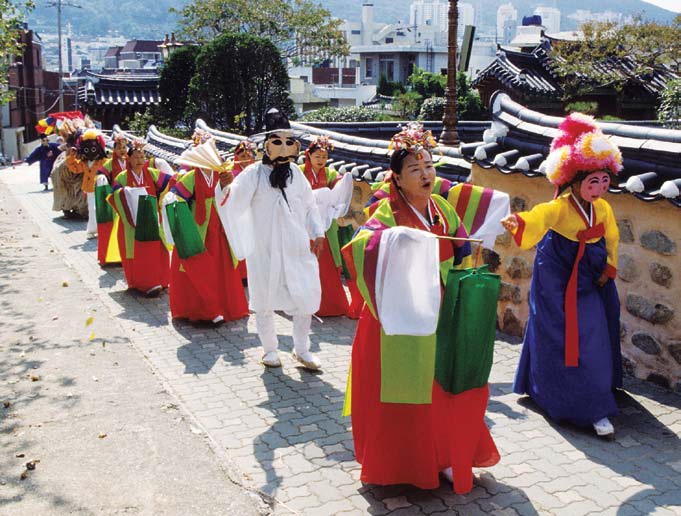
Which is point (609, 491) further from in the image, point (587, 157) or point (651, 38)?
point (651, 38)

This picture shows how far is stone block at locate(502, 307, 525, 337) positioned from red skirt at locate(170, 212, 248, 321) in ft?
8.68

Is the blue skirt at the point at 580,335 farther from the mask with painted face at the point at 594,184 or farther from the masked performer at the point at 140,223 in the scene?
the masked performer at the point at 140,223

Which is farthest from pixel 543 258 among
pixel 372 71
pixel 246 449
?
pixel 372 71

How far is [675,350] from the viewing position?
18.8ft

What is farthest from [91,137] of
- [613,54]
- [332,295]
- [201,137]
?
[613,54]

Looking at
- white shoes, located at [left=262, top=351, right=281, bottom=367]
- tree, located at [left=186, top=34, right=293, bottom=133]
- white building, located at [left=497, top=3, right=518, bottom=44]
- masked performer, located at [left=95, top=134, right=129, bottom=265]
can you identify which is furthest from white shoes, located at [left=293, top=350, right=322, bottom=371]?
white building, located at [left=497, top=3, right=518, bottom=44]

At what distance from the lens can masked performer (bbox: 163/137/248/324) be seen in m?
8.03

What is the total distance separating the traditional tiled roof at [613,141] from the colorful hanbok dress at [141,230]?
3983 millimetres

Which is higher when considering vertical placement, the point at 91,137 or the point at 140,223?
the point at 91,137

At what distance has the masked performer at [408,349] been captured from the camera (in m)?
4.00

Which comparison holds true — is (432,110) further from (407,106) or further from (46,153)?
(46,153)

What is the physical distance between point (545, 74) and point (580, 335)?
68.9 ft

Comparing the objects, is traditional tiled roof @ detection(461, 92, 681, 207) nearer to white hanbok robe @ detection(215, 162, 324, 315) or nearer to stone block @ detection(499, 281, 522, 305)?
stone block @ detection(499, 281, 522, 305)

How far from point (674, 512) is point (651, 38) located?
20.7m
